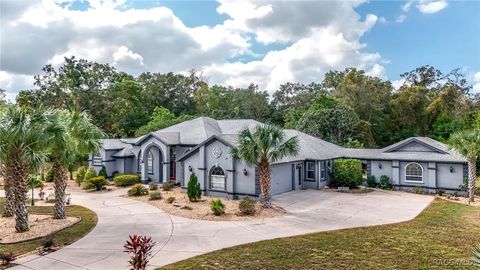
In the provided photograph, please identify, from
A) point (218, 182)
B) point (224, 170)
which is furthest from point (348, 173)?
point (218, 182)

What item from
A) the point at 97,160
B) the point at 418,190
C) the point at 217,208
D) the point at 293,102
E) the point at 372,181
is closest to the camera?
the point at 217,208

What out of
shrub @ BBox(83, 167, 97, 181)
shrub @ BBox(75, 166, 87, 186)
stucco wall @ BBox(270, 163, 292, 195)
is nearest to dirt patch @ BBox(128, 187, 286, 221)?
stucco wall @ BBox(270, 163, 292, 195)

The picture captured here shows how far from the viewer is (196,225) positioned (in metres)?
16.4

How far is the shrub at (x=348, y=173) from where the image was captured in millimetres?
27953

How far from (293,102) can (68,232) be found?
48114 millimetres

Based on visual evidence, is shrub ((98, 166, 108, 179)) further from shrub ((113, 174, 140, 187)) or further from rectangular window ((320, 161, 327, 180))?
rectangular window ((320, 161, 327, 180))

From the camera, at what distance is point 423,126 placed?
49000 mm

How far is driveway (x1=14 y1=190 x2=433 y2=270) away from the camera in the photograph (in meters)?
11.9

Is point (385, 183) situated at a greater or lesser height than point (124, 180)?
lesser

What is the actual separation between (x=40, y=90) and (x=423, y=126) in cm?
5840

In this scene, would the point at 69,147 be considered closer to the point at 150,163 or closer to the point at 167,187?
the point at 167,187

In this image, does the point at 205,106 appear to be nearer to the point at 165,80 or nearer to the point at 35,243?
the point at 165,80

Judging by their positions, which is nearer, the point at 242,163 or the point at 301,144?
the point at 242,163

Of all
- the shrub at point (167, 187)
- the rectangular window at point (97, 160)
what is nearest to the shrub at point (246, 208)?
the shrub at point (167, 187)
